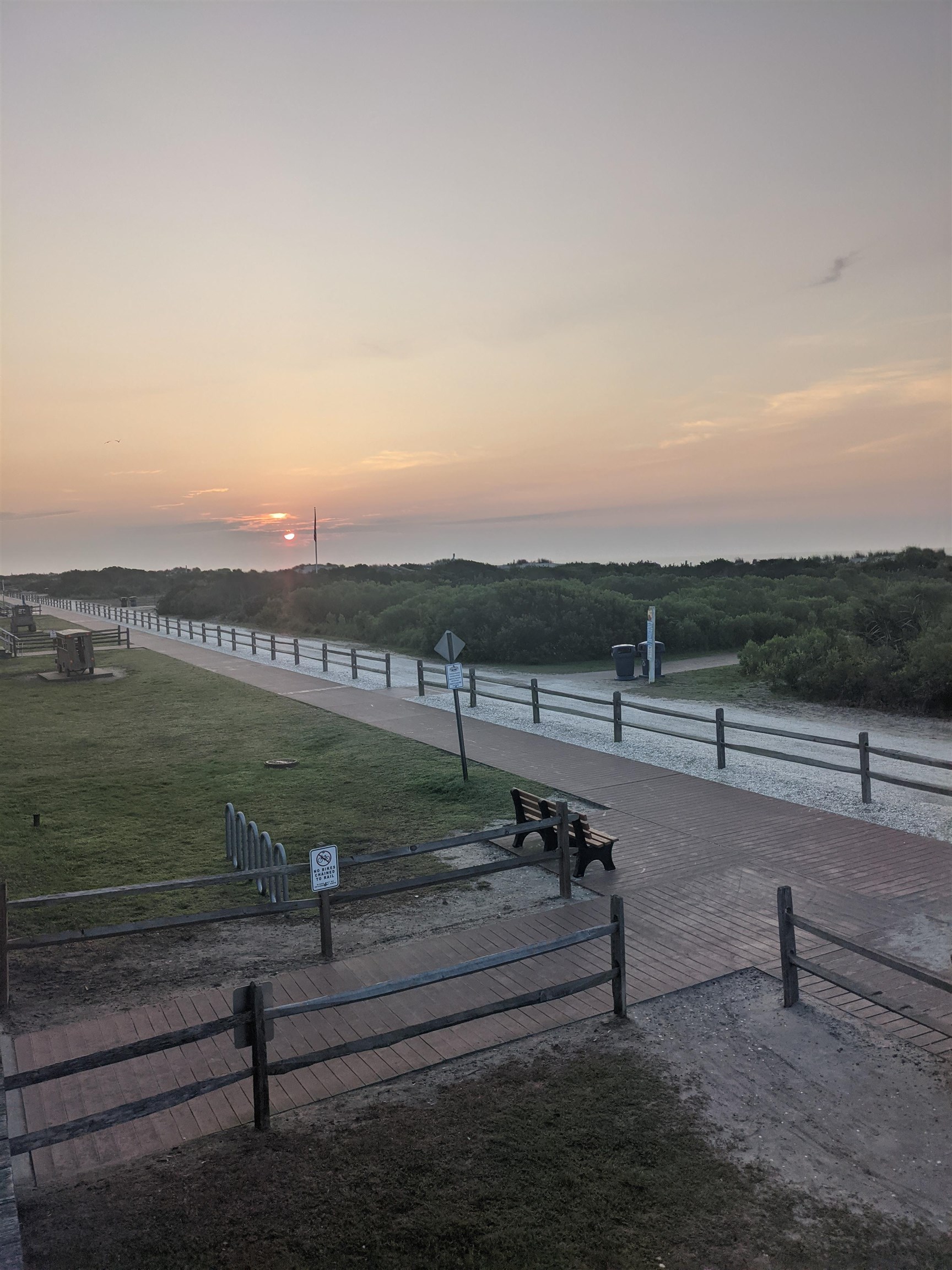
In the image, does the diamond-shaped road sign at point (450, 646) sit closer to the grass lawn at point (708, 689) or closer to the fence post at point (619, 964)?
the fence post at point (619, 964)

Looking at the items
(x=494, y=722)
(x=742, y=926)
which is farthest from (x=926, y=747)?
(x=742, y=926)

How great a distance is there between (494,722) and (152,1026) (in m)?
12.2

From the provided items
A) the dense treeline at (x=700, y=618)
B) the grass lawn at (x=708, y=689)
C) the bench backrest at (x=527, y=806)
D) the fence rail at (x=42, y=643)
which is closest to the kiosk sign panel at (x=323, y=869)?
the bench backrest at (x=527, y=806)

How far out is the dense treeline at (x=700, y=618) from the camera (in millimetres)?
20156

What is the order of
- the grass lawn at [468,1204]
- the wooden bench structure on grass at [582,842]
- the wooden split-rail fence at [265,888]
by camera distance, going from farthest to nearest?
the wooden bench structure on grass at [582,842]
the wooden split-rail fence at [265,888]
the grass lawn at [468,1204]

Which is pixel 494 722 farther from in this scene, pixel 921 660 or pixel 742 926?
pixel 742 926

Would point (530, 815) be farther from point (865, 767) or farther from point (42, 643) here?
point (42, 643)

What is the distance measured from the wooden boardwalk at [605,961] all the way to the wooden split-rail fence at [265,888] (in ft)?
1.69

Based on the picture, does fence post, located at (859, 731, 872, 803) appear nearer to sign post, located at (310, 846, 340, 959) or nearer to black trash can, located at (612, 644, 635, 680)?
sign post, located at (310, 846, 340, 959)

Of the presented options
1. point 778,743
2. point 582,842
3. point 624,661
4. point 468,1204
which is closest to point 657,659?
point 624,661

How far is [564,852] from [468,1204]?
176 inches

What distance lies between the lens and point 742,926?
26.2 feet

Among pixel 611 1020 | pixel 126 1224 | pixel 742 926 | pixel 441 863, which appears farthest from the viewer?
pixel 441 863

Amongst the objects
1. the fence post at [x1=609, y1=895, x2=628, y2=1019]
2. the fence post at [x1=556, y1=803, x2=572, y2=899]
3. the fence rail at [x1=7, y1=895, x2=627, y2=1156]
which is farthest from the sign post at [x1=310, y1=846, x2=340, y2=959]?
the fence post at [x1=556, y1=803, x2=572, y2=899]
